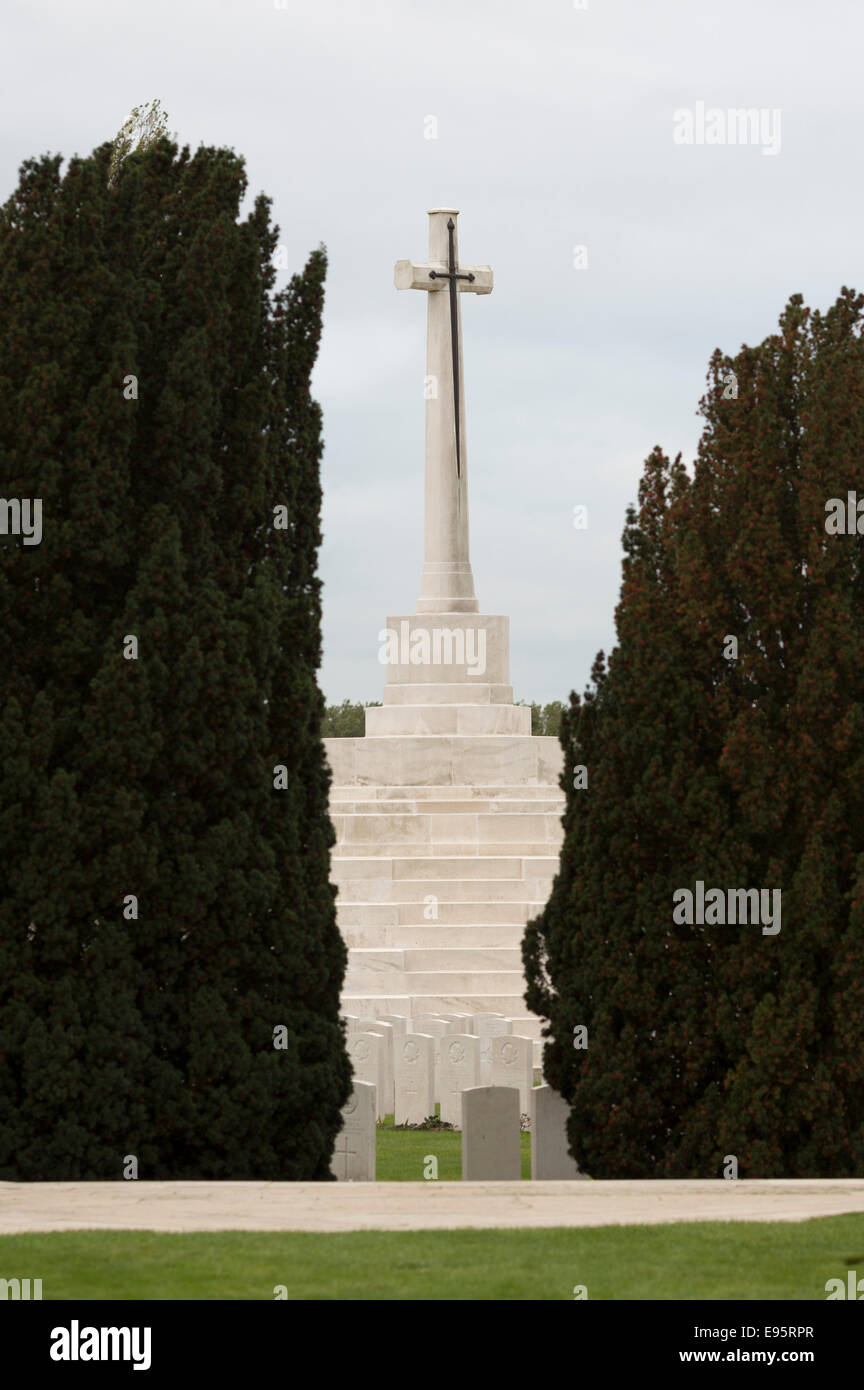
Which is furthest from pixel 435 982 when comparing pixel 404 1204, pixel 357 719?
pixel 357 719

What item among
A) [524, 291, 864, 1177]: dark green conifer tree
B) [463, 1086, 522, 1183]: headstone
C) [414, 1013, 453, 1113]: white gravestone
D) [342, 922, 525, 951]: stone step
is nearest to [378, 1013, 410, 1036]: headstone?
[414, 1013, 453, 1113]: white gravestone

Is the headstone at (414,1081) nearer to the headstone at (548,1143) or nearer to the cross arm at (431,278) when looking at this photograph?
the headstone at (548,1143)

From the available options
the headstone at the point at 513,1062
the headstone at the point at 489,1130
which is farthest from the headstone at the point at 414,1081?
the headstone at the point at 489,1130

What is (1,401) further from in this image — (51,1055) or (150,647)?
(51,1055)

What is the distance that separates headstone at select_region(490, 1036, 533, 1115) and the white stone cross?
12.3m

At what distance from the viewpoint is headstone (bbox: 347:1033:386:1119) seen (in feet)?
53.8

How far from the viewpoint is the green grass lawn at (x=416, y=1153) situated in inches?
524

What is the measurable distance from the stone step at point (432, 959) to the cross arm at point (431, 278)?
980 centimetres

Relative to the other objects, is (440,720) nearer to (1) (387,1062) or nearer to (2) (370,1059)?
(1) (387,1062)

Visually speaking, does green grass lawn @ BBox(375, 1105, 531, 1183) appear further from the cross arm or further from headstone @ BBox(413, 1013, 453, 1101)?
the cross arm

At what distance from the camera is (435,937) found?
869 inches

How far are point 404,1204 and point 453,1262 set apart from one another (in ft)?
5.68

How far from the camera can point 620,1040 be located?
37.2 ft
